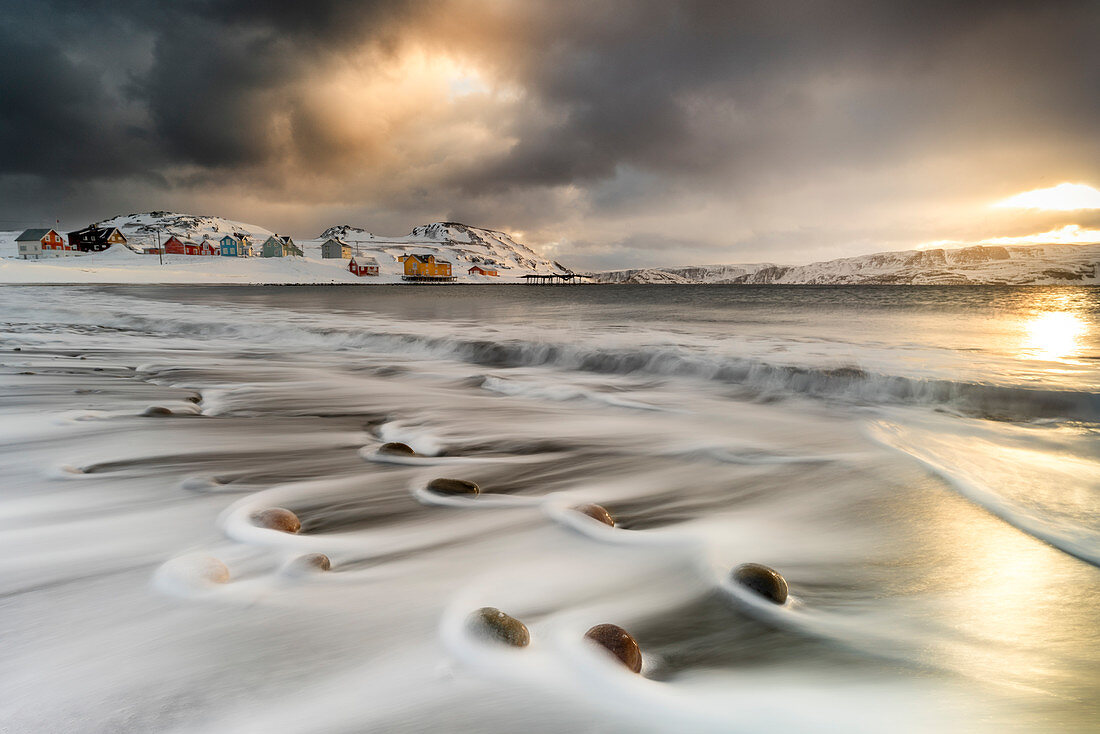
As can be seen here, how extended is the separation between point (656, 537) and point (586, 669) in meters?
0.89

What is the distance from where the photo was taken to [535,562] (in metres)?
1.75

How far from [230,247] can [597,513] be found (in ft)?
309

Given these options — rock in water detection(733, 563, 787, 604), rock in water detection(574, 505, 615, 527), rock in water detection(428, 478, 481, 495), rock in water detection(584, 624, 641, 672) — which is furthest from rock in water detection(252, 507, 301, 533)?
rock in water detection(733, 563, 787, 604)

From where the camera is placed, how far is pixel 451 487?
7.65 feet

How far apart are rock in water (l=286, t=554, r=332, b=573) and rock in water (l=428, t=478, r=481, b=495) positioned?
74cm

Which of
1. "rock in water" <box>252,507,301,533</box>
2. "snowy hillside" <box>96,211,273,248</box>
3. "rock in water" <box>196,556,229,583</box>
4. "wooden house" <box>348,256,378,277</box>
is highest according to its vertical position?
"snowy hillside" <box>96,211,273,248</box>

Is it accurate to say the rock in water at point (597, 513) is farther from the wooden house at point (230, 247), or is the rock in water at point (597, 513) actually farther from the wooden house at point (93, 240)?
the wooden house at point (93, 240)

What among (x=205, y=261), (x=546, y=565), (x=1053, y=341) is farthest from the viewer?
(x=205, y=261)

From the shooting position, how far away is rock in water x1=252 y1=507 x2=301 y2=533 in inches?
73.8

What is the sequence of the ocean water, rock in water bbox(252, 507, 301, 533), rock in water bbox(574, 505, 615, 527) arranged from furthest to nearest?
rock in water bbox(574, 505, 615, 527) < rock in water bbox(252, 507, 301, 533) < the ocean water

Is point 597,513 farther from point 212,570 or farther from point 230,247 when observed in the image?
point 230,247

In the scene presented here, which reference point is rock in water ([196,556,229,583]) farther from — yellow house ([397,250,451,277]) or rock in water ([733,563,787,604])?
yellow house ([397,250,451,277])

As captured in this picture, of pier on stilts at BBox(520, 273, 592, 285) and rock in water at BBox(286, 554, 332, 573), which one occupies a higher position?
pier on stilts at BBox(520, 273, 592, 285)

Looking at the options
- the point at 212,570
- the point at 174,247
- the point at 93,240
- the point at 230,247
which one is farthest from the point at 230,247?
the point at 212,570
